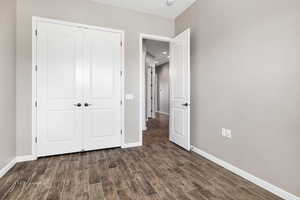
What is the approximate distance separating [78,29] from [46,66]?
0.91 metres

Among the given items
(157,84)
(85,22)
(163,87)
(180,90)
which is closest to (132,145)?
(180,90)

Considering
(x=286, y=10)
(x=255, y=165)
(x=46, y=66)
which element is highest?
(x=286, y=10)

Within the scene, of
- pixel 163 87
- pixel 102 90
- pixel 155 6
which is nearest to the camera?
pixel 102 90

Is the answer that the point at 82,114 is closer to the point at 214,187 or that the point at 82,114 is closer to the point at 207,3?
the point at 214,187

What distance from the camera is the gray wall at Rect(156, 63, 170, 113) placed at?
28.7ft

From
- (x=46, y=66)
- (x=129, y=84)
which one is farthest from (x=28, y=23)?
(x=129, y=84)

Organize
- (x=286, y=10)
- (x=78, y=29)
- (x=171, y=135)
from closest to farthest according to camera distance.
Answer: (x=286, y=10) < (x=78, y=29) < (x=171, y=135)

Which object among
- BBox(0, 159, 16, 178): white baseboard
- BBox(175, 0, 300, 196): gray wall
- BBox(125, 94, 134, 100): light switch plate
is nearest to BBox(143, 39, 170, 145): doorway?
BBox(125, 94, 134, 100): light switch plate

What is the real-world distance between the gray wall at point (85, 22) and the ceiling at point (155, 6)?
112 mm

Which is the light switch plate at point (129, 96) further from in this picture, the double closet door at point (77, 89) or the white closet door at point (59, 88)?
the white closet door at point (59, 88)

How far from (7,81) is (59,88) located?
2.31 ft

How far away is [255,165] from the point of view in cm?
195

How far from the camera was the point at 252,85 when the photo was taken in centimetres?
199

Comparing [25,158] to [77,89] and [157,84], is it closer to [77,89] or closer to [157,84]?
[77,89]
